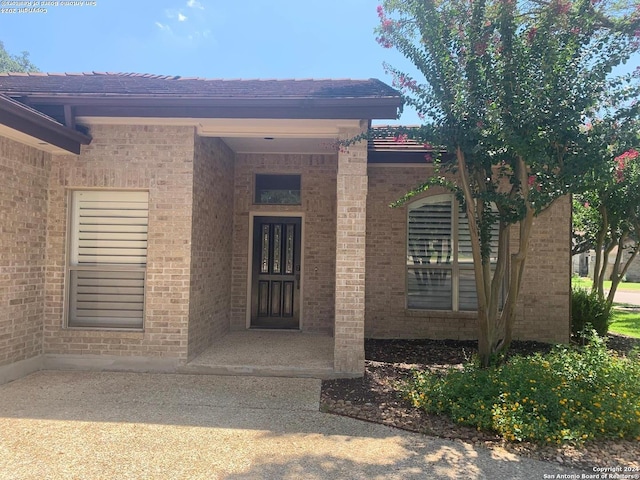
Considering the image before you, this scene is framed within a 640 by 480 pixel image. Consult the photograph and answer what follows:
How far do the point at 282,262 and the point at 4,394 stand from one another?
4596mm

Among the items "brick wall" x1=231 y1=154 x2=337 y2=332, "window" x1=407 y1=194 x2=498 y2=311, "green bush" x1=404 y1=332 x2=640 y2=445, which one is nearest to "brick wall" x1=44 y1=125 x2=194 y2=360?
"brick wall" x1=231 y1=154 x2=337 y2=332

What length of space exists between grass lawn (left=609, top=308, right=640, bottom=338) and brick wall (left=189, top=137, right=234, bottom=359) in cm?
826

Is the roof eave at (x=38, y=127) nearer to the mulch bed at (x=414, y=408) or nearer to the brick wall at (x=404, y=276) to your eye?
the mulch bed at (x=414, y=408)

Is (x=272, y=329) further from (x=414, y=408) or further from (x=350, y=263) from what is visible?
(x=414, y=408)

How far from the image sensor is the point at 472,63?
15.5 feet

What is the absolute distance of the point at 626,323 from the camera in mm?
11703

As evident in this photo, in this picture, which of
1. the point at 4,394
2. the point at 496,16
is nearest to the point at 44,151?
the point at 4,394

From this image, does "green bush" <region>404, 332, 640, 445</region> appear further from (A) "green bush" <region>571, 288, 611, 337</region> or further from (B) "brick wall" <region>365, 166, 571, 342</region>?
(A) "green bush" <region>571, 288, 611, 337</region>

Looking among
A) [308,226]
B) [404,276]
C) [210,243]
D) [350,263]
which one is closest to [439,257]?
[404,276]

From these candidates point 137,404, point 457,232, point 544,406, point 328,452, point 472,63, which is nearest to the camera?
point 328,452

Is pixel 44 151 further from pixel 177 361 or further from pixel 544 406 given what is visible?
pixel 544 406

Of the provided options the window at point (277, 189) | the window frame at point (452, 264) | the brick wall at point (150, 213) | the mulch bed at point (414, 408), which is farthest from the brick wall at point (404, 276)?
the brick wall at point (150, 213)

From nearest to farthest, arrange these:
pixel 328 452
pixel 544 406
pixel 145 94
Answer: pixel 328 452
pixel 544 406
pixel 145 94

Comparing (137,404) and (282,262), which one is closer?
(137,404)
